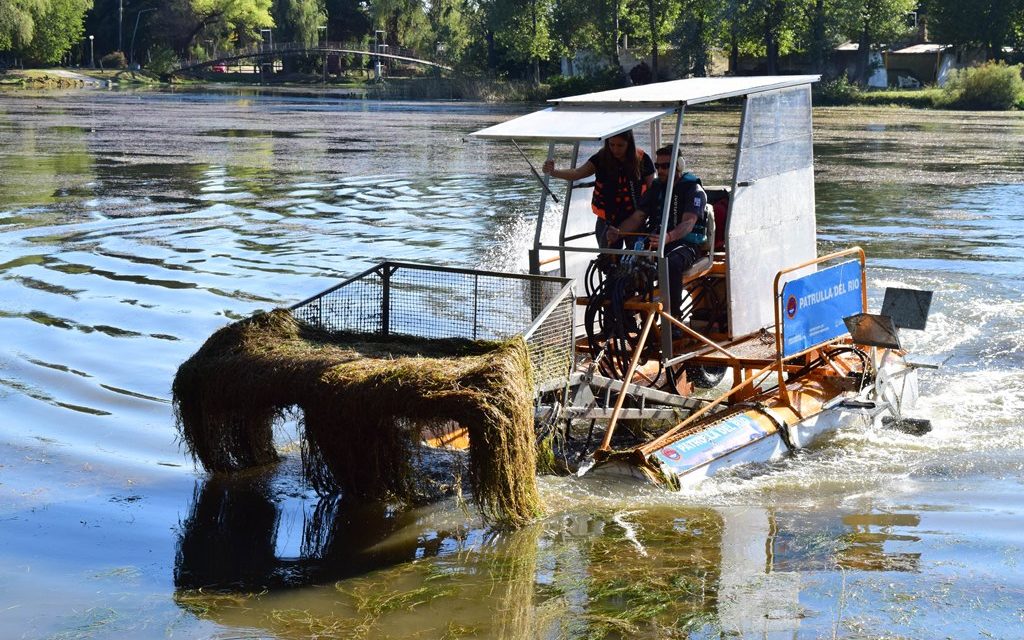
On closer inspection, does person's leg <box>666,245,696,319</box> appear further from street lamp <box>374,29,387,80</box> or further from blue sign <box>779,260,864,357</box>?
street lamp <box>374,29,387,80</box>

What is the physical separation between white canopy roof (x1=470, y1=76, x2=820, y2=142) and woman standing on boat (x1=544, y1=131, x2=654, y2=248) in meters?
0.47

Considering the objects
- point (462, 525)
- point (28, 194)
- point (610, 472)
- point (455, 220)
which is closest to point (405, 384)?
point (462, 525)

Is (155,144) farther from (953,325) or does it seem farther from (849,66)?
(849,66)

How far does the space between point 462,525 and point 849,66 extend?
287 ft

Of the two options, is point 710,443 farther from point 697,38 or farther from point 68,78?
point 68,78

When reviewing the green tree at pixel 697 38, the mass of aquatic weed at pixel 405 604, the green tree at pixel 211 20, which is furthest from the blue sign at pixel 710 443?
the green tree at pixel 211 20

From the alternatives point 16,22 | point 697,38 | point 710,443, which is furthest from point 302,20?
point 710,443

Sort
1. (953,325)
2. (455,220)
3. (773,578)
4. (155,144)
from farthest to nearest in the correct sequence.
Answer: (155,144) → (455,220) → (953,325) → (773,578)

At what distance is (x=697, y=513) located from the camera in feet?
29.2

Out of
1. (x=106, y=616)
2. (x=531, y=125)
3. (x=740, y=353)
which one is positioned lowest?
(x=106, y=616)

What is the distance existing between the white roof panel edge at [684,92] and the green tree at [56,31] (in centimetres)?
10812

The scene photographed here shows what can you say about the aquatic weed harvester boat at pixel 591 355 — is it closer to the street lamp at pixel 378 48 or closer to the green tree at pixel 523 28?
the green tree at pixel 523 28

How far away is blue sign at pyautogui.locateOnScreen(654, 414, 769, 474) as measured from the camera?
30.4 ft

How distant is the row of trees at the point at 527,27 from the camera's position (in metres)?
89.2
